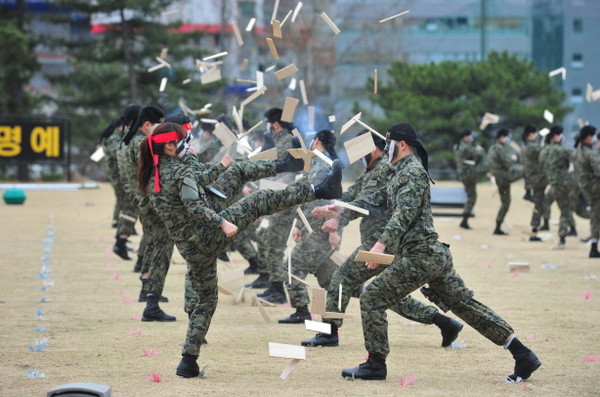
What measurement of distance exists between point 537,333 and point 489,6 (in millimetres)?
39688

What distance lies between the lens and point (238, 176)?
26.4 feet

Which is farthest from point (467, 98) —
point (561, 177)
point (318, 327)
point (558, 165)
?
point (318, 327)

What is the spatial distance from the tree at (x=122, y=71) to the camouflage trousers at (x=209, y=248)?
108 feet

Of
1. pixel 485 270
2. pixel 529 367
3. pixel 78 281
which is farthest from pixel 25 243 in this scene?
pixel 529 367

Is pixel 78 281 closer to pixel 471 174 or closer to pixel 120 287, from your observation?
pixel 120 287

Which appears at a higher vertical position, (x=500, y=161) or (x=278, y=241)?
(x=500, y=161)

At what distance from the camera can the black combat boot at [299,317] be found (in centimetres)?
1019

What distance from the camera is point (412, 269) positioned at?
24.6 ft

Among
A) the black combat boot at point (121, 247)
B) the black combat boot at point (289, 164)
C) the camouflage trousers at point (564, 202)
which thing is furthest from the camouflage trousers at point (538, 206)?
the black combat boot at point (289, 164)

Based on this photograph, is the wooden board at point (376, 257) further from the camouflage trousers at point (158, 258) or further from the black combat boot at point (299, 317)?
the camouflage trousers at point (158, 258)

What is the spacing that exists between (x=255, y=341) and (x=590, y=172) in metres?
9.04

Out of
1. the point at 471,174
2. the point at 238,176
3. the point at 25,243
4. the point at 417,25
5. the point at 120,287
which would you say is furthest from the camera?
the point at 417,25

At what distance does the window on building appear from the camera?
42.2 m

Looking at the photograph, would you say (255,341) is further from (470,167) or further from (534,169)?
(470,167)
